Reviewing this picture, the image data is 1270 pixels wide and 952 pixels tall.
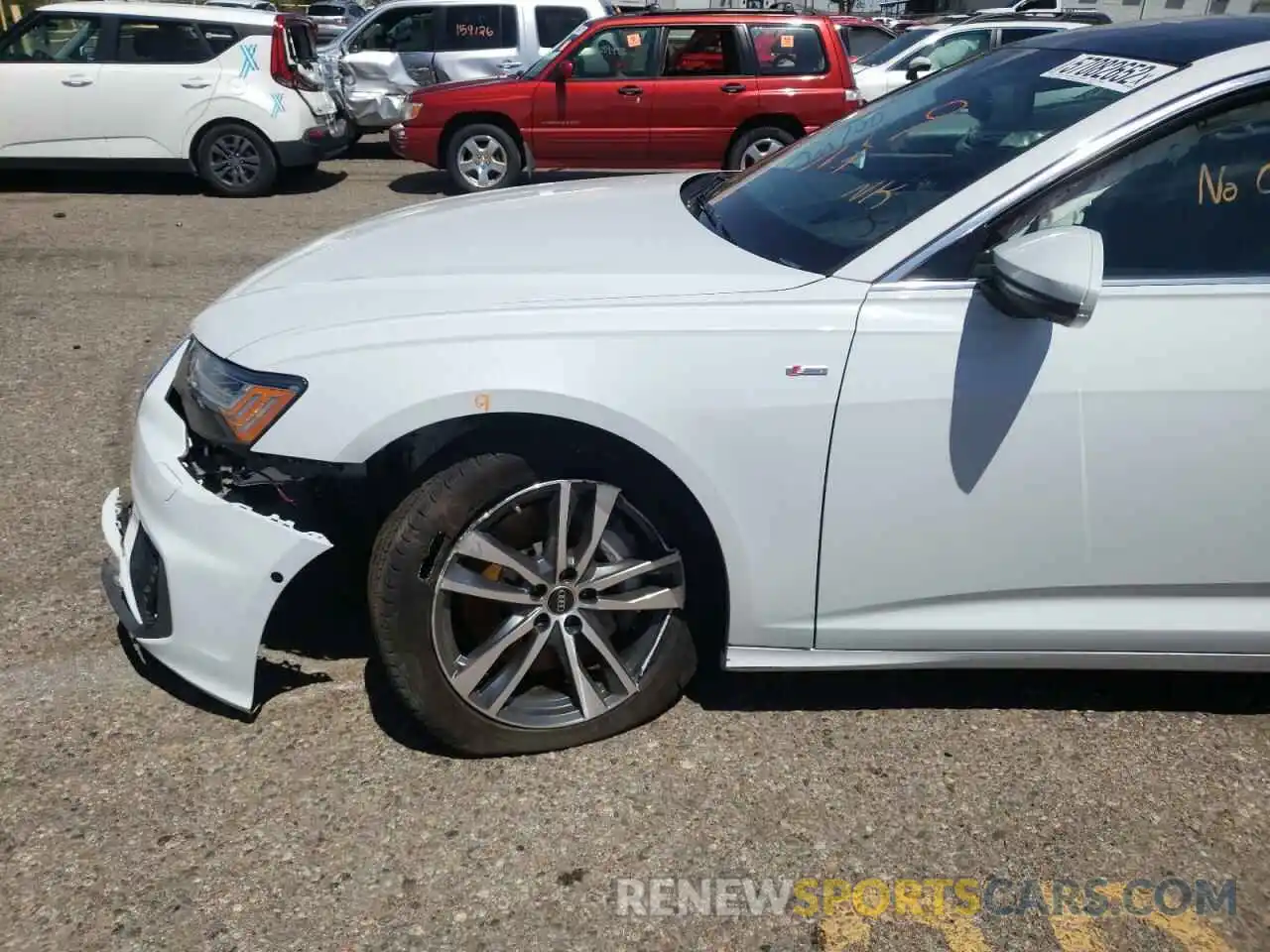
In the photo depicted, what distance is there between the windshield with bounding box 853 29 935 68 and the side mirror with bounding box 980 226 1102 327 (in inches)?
449

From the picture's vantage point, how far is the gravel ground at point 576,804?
220 centimetres

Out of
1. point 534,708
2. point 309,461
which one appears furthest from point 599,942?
point 309,461

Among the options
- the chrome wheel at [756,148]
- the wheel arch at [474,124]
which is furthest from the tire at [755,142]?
the wheel arch at [474,124]

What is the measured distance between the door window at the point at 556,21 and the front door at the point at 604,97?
6.72 feet

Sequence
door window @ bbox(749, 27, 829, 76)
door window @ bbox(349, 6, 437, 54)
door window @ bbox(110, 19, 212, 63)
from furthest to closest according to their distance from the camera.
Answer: door window @ bbox(349, 6, 437, 54)
door window @ bbox(749, 27, 829, 76)
door window @ bbox(110, 19, 212, 63)

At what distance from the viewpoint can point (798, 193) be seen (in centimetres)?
296

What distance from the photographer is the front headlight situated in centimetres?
237

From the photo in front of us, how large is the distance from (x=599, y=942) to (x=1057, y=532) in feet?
4.33

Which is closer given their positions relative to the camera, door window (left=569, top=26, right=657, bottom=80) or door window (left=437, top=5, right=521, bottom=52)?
door window (left=569, top=26, right=657, bottom=80)

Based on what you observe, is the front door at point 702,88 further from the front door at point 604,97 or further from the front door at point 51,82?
the front door at point 51,82

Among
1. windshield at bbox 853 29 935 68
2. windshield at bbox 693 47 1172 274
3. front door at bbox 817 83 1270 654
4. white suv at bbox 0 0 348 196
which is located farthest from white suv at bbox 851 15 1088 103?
front door at bbox 817 83 1270 654

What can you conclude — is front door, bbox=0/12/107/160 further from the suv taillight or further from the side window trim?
the side window trim

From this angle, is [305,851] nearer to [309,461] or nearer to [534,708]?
[534,708]

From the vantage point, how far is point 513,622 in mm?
2514
